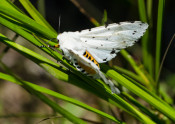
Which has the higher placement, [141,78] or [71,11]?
[71,11]

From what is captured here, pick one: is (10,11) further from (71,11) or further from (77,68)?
(71,11)

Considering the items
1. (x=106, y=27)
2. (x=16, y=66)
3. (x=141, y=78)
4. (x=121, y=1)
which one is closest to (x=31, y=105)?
(x=16, y=66)

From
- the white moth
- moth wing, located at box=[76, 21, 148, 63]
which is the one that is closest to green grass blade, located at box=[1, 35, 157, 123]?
→ the white moth

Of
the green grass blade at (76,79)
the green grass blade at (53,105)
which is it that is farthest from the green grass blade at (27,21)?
the green grass blade at (53,105)

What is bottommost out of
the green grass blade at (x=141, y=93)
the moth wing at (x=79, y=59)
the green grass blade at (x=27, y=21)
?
the green grass blade at (x=141, y=93)

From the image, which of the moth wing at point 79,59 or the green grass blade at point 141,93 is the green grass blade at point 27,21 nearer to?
the moth wing at point 79,59

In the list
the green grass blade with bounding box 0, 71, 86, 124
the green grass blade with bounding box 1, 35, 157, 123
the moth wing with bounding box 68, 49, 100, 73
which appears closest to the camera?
the green grass blade with bounding box 0, 71, 86, 124

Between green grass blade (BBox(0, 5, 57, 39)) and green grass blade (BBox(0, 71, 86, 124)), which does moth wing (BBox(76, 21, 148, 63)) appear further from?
green grass blade (BBox(0, 71, 86, 124))
